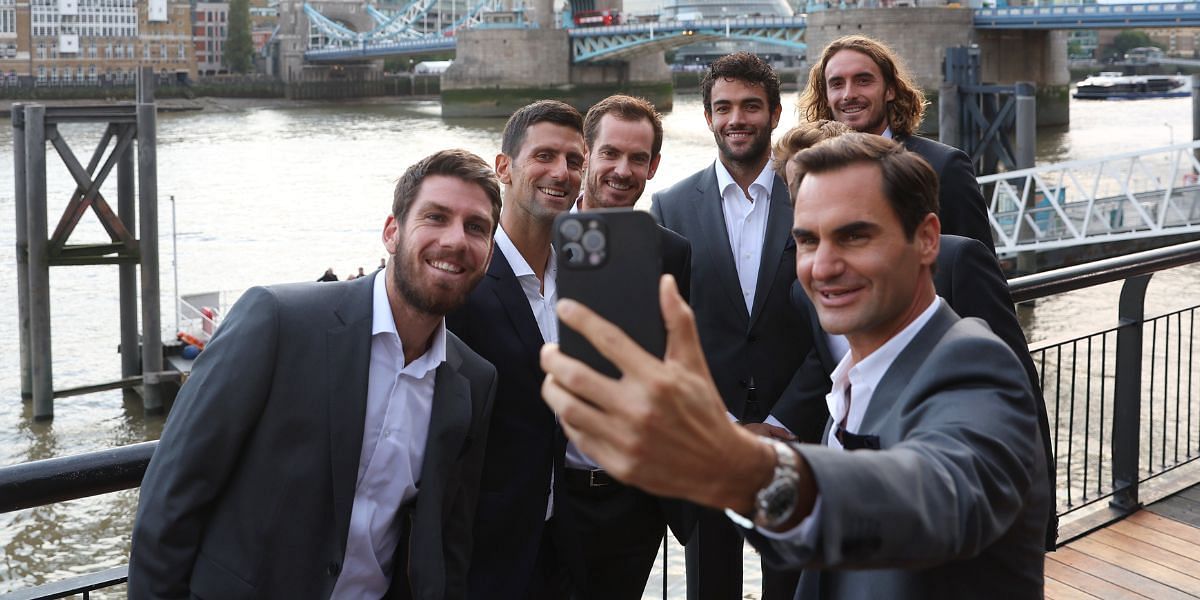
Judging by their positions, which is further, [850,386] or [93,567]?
[93,567]

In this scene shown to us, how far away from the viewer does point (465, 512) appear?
1.71m

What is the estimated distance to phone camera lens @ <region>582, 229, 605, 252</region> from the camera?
85cm

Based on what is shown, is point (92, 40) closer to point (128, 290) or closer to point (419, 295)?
point (128, 290)

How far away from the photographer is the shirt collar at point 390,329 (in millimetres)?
1618

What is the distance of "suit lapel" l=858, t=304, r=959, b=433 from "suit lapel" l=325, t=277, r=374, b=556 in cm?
63

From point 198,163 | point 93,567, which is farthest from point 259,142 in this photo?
point 93,567

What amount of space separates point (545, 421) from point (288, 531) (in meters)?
0.53

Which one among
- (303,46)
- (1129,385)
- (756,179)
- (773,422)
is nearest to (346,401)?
(773,422)

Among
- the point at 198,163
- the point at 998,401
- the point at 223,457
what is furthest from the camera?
the point at 198,163

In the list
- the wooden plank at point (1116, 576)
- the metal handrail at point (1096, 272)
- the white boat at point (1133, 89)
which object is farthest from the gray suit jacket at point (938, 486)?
the white boat at point (1133, 89)

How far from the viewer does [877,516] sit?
887 millimetres

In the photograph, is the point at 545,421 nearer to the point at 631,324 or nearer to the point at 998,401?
the point at 998,401

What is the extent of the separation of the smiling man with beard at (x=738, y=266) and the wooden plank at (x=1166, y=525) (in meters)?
1.15

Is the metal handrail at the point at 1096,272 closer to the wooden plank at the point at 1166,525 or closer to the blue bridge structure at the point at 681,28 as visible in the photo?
the wooden plank at the point at 1166,525
